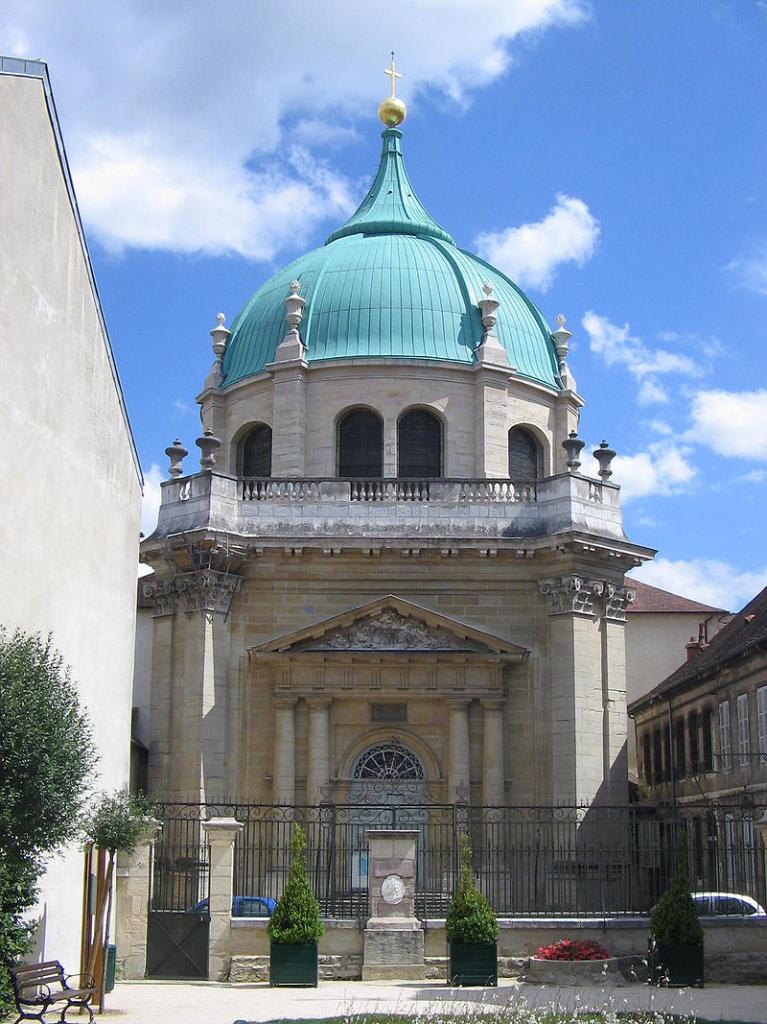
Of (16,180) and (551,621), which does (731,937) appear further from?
(16,180)

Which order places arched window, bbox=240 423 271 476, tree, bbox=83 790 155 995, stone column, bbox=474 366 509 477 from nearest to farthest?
1. tree, bbox=83 790 155 995
2. stone column, bbox=474 366 509 477
3. arched window, bbox=240 423 271 476

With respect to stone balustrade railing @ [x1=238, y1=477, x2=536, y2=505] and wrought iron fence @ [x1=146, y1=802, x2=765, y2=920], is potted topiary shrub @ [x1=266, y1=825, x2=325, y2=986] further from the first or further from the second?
stone balustrade railing @ [x1=238, y1=477, x2=536, y2=505]

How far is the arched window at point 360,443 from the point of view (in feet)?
116

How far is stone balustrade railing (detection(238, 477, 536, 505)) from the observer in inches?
1256

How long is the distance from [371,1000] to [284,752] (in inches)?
470

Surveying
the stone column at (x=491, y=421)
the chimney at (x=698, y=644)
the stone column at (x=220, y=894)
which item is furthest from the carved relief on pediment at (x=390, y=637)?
the chimney at (x=698, y=644)

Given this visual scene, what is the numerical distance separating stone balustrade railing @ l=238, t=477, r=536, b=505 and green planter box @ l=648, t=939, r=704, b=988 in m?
13.3

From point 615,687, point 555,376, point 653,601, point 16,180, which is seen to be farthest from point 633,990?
point 653,601

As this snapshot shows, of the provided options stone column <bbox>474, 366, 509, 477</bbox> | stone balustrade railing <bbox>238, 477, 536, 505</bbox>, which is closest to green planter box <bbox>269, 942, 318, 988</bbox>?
stone balustrade railing <bbox>238, 477, 536, 505</bbox>

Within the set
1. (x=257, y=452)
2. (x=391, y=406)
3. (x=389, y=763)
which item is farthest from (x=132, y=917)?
(x=257, y=452)

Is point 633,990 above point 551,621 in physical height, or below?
below

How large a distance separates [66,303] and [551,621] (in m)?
15.0

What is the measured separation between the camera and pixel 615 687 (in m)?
31.2

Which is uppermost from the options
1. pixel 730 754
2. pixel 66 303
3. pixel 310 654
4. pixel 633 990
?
pixel 66 303
